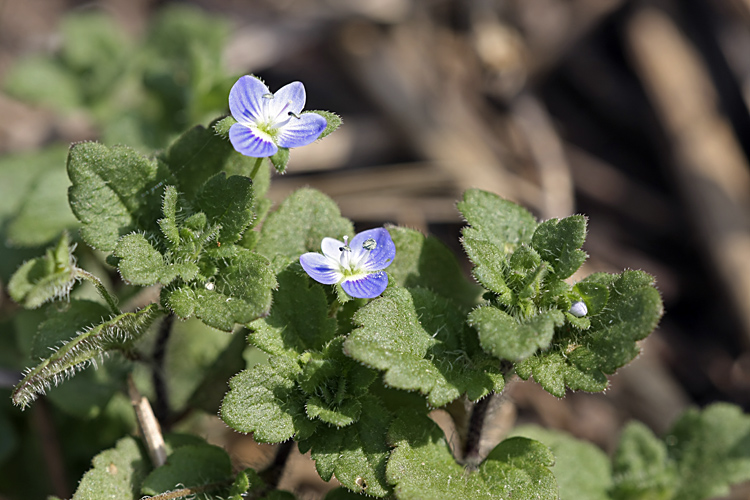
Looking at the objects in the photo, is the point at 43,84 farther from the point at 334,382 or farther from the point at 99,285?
the point at 334,382

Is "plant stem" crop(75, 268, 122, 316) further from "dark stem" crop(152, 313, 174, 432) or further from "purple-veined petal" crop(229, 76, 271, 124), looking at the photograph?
"purple-veined petal" crop(229, 76, 271, 124)

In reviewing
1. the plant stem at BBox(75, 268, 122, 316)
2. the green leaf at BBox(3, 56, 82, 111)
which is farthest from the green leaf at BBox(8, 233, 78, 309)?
the green leaf at BBox(3, 56, 82, 111)

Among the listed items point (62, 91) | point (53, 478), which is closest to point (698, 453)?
point (53, 478)

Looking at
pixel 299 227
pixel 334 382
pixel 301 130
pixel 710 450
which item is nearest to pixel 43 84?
pixel 299 227

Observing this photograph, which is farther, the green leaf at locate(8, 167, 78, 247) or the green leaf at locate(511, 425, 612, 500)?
the green leaf at locate(8, 167, 78, 247)

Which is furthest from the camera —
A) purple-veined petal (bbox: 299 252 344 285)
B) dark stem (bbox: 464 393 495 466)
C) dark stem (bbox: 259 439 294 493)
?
dark stem (bbox: 259 439 294 493)

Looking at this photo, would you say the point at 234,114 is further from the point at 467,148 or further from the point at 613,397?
the point at 613,397
